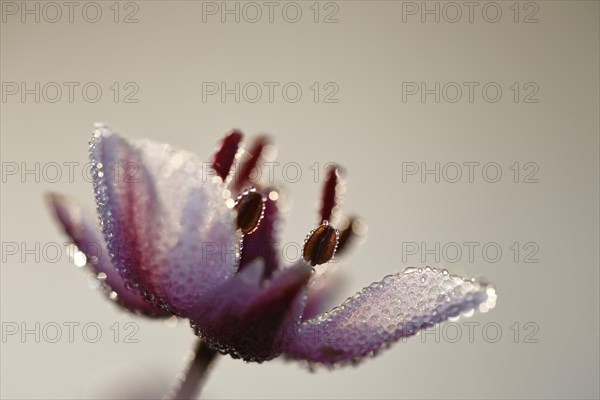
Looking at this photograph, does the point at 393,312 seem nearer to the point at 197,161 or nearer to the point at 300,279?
the point at 300,279

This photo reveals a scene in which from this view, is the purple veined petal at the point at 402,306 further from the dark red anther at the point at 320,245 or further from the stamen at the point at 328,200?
the stamen at the point at 328,200

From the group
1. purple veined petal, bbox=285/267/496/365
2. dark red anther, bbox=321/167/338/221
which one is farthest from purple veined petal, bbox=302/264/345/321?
purple veined petal, bbox=285/267/496/365

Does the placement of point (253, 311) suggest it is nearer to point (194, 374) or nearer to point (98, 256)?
point (194, 374)

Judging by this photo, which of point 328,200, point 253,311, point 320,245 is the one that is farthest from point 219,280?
point 328,200

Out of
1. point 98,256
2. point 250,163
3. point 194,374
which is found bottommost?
point 194,374

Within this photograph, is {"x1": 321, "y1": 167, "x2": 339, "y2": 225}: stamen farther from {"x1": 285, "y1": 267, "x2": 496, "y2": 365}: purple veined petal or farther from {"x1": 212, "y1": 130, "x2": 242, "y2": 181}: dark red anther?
{"x1": 285, "y1": 267, "x2": 496, "y2": 365}: purple veined petal
